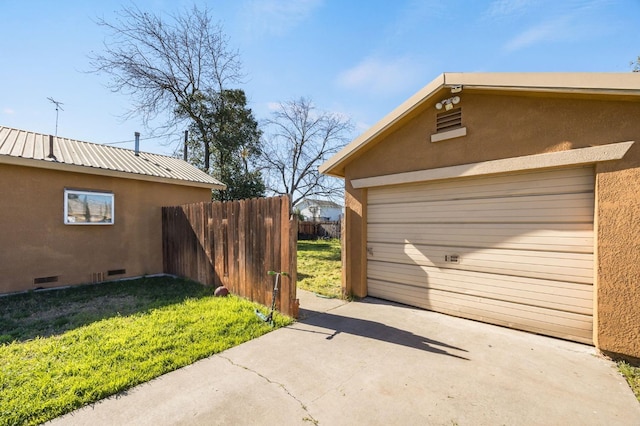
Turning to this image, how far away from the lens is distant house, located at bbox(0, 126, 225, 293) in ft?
18.8

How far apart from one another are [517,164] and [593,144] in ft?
2.51

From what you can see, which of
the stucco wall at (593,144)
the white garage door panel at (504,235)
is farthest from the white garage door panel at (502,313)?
the white garage door panel at (504,235)

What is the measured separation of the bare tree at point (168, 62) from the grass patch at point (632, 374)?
17.2 metres

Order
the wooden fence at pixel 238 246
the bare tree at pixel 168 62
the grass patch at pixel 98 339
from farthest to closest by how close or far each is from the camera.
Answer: the bare tree at pixel 168 62 → the wooden fence at pixel 238 246 → the grass patch at pixel 98 339

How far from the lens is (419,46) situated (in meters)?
6.62

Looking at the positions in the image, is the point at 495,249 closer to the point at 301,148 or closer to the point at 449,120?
the point at 449,120

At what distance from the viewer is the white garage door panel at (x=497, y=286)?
3.51 meters

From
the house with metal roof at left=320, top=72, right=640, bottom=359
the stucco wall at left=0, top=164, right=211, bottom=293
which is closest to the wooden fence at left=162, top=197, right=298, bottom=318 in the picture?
the stucco wall at left=0, top=164, right=211, bottom=293

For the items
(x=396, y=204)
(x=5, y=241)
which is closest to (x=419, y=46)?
(x=396, y=204)

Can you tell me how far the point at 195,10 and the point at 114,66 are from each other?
201 inches

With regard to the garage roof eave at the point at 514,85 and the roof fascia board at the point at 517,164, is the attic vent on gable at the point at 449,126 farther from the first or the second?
the roof fascia board at the point at 517,164

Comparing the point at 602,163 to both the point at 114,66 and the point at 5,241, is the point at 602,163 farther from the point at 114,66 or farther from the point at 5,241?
the point at 114,66

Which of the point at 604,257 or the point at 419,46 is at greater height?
the point at 419,46

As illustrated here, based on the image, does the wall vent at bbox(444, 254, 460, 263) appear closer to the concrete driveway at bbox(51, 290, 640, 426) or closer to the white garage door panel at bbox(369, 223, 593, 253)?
the white garage door panel at bbox(369, 223, 593, 253)
